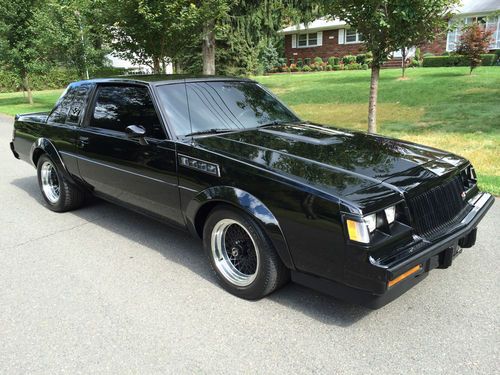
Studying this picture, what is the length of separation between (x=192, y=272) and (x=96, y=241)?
134 centimetres

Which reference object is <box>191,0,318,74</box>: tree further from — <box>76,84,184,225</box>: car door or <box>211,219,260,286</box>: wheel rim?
<box>211,219,260,286</box>: wheel rim

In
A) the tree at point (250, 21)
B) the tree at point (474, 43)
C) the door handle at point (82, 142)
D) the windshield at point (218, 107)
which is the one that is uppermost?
the tree at point (250, 21)

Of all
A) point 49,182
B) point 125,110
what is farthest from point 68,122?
point 125,110

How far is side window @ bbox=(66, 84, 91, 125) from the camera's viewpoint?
5066mm

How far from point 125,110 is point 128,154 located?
48 cm

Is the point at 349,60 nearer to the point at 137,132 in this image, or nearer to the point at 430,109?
the point at 430,109

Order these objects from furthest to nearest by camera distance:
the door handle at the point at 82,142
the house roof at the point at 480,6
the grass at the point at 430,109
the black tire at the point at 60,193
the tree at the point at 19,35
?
1. the house roof at the point at 480,6
2. the tree at the point at 19,35
3. the grass at the point at 430,109
4. the black tire at the point at 60,193
5. the door handle at the point at 82,142

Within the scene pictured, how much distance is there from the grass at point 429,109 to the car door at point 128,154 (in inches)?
176

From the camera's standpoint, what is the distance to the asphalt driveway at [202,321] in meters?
2.74

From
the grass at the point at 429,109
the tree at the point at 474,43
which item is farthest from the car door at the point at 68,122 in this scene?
the tree at the point at 474,43

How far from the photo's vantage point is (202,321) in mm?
3186

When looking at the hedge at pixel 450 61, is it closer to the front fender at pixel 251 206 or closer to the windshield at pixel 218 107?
the windshield at pixel 218 107

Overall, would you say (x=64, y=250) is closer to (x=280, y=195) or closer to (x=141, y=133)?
(x=141, y=133)

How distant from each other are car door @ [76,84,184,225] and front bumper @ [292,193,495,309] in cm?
153
